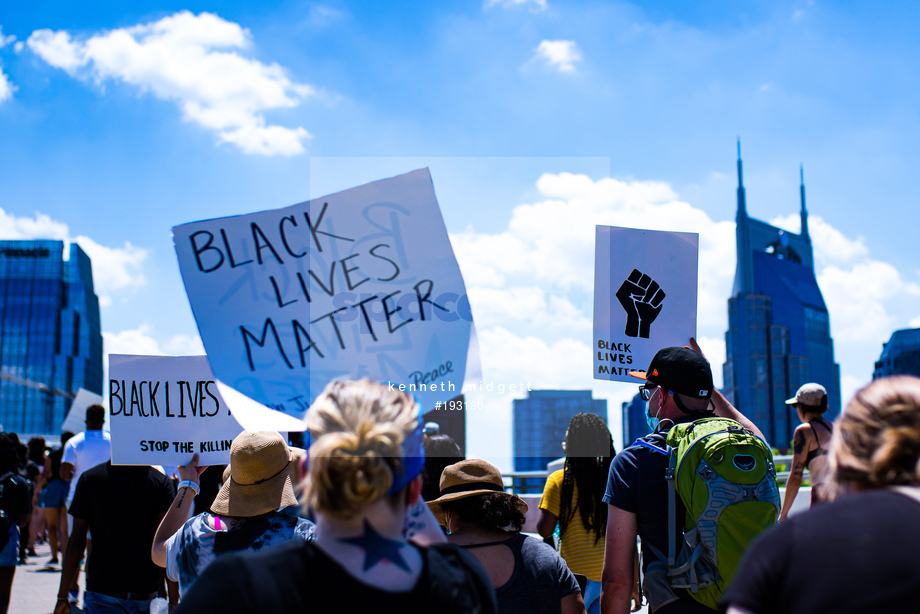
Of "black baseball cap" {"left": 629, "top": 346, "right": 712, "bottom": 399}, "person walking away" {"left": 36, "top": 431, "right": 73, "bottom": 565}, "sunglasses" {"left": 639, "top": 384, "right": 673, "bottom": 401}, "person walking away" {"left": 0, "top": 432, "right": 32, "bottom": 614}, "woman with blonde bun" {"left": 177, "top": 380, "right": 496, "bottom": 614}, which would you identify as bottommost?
"person walking away" {"left": 36, "top": 431, "right": 73, "bottom": 565}

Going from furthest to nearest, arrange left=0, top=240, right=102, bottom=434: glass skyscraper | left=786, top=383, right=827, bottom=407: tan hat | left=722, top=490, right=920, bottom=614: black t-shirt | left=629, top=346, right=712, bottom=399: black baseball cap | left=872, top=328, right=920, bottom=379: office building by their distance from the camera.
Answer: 1. left=872, top=328, right=920, bottom=379: office building
2. left=0, top=240, right=102, bottom=434: glass skyscraper
3. left=786, top=383, right=827, bottom=407: tan hat
4. left=629, top=346, right=712, bottom=399: black baseball cap
5. left=722, top=490, right=920, bottom=614: black t-shirt

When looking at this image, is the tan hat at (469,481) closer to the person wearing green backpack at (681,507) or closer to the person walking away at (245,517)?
the person wearing green backpack at (681,507)

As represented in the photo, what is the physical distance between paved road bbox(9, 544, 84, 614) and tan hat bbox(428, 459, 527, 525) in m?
6.23

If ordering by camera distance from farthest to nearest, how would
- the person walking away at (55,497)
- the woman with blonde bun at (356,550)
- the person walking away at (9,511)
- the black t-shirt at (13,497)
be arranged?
the person walking away at (55,497) < the black t-shirt at (13,497) < the person walking away at (9,511) < the woman with blonde bun at (356,550)

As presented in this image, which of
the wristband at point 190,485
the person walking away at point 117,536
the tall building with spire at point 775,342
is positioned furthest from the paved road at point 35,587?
the tall building with spire at point 775,342

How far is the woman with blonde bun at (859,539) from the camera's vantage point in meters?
1.42

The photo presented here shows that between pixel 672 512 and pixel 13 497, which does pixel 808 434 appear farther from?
pixel 13 497

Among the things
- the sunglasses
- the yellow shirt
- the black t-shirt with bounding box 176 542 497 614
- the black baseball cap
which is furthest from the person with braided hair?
the black t-shirt with bounding box 176 542 497 614

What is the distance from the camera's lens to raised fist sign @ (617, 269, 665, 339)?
14.4ft

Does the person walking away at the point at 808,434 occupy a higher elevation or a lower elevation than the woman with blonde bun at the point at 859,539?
lower

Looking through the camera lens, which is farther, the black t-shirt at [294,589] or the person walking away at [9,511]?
the person walking away at [9,511]

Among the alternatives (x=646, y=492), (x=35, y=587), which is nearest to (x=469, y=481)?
(x=646, y=492)

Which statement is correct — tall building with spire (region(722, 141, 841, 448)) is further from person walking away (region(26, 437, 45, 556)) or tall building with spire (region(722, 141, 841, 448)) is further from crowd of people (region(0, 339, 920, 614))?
crowd of people (region(0, 339, 920, 614))

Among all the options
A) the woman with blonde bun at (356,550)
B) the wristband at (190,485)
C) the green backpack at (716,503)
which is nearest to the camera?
the woman with blonde bun at (356,550)
